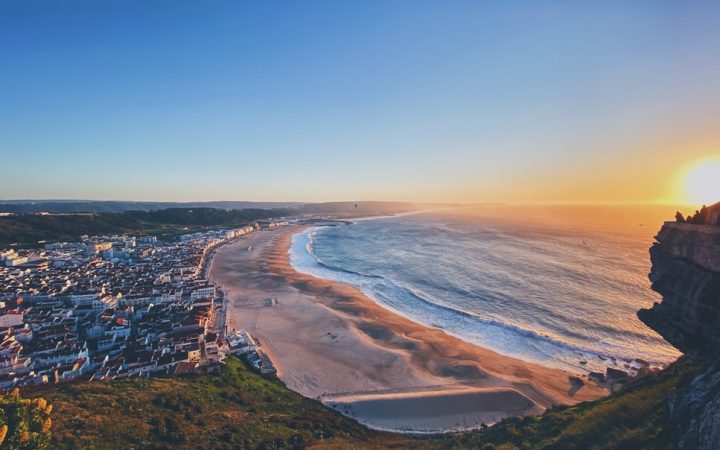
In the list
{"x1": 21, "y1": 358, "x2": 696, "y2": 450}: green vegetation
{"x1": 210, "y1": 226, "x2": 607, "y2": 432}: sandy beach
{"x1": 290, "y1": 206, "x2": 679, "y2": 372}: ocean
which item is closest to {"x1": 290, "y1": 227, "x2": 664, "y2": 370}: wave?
{"x1": 290, "y1": 206, "x2": 679, "y2": 372}: ocean

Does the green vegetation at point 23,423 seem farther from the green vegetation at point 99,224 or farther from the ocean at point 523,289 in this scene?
the green vegetation at point 99,224

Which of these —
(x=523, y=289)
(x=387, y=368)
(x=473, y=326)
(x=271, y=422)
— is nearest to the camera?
(x=271, y=422)

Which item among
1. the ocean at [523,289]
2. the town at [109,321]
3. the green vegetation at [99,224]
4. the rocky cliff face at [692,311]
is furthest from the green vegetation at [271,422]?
the green vegetation at [99,224]

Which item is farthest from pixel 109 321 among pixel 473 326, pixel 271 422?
pixel 473 326

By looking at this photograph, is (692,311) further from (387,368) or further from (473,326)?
(473,326)

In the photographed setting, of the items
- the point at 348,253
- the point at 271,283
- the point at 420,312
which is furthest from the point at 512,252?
the point at 271,283

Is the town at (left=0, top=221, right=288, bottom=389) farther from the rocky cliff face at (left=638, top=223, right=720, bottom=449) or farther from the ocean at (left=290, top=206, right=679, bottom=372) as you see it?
the rocky cliff face at (left=638, top=223, right=720, bottom=449)

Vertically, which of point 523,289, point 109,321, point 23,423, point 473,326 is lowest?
point 473,326
